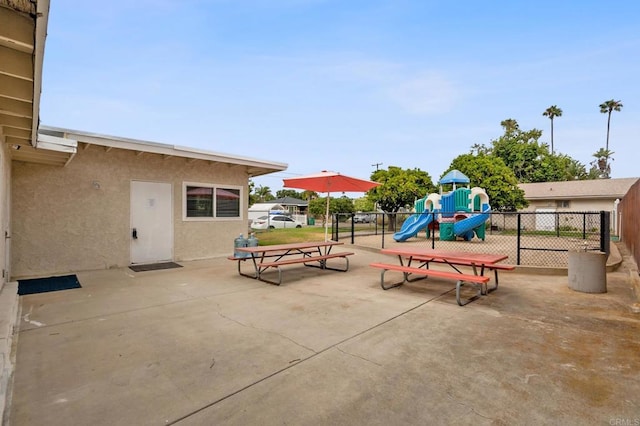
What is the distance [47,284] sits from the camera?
5965 mm

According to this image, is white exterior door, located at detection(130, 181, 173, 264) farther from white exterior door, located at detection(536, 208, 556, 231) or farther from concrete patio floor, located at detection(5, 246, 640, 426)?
white exterior door, located at detection(536, 208, 556, 231)

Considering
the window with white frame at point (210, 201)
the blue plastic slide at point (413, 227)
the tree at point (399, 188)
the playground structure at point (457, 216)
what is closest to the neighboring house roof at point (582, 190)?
the tree at point (399, 188)

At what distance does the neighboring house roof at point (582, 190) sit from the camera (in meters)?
23.8

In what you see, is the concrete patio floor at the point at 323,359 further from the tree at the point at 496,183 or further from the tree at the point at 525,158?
the tree at the point at 525,158

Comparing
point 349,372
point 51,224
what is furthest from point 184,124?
point 349,372

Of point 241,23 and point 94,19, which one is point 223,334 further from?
point 241,23

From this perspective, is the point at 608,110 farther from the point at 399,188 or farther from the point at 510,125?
the point at 399,188

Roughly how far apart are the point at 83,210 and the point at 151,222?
59.6 inches

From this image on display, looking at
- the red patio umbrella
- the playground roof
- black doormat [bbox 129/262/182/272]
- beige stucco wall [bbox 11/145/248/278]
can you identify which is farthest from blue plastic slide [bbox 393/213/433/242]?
black doormat [bbox 129/262/182/272]

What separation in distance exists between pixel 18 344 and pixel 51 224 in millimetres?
4771

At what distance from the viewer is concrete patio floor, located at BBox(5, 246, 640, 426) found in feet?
7.07

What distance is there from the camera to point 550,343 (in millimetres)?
3332

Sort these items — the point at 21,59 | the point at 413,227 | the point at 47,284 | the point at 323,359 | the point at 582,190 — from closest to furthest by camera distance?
the point at 21,59 < the point at 323,359 < the point at 47,284 < the point at 413,227 < the point at 582,190

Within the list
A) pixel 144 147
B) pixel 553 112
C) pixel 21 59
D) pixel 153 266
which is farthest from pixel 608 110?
pixel 21 59
